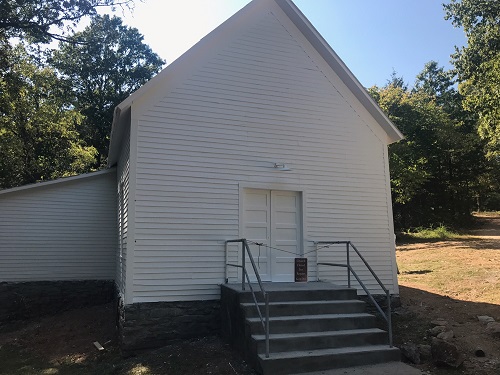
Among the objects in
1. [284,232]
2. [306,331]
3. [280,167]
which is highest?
[280,167]

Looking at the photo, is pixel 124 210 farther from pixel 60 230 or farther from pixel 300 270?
pixel 300 270

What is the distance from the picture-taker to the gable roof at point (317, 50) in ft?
27.2

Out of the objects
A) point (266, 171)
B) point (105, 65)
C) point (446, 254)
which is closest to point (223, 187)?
point (266, 171)

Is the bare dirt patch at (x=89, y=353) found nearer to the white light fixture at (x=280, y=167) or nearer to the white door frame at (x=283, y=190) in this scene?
the white door frame at (x=283, y=190)

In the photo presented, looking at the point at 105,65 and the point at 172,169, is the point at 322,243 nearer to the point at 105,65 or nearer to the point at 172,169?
the point at 172,169

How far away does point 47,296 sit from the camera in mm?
11922

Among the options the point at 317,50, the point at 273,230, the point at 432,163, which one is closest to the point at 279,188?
the point at 273,230

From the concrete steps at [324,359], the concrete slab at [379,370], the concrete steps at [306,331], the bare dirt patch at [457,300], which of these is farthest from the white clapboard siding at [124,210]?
the bare dirt patch at [457,300]

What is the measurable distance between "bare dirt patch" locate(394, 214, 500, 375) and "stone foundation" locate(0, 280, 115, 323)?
28.3 feet

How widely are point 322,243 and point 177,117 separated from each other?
4.27 m

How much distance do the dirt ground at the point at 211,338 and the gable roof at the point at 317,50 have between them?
423 centimetres

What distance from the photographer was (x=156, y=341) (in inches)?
300

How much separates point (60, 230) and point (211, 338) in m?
6.78

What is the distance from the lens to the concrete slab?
5.73 meters
